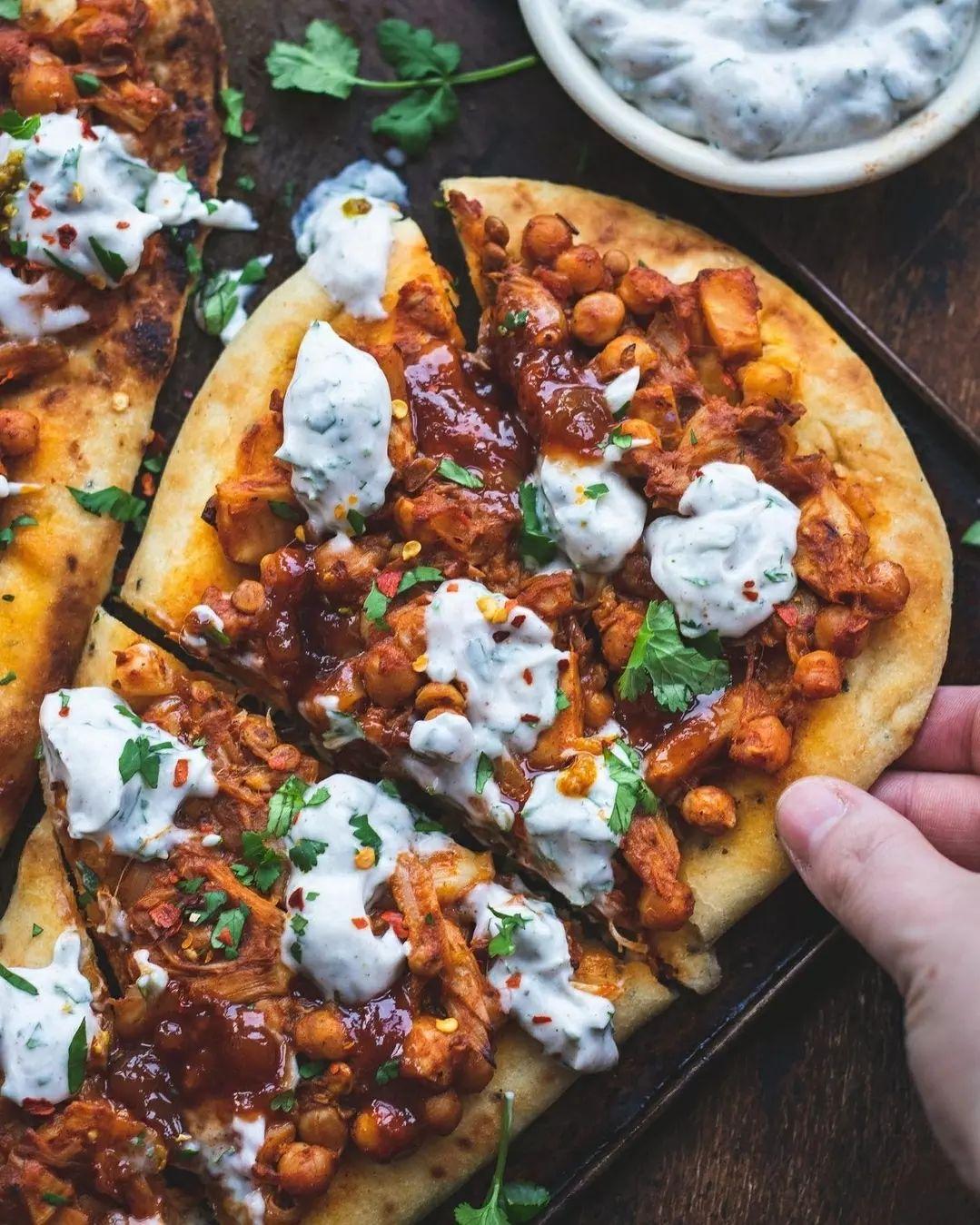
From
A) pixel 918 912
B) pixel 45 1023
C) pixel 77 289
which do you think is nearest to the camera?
pixel 918 912

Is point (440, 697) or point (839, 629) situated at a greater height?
point (839, 629)

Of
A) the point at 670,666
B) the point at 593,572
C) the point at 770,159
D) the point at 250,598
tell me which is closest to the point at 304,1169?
the point at 250,598

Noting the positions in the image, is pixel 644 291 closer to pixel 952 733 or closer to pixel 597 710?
pixel 597 710

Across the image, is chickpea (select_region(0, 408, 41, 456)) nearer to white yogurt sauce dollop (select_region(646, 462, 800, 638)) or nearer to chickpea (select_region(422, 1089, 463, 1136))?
white yogurt sauce dollop (select_region(646, 462, 800, 638))

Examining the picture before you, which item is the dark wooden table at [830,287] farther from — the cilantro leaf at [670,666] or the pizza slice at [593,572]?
the cilantro leaf at [670,666]

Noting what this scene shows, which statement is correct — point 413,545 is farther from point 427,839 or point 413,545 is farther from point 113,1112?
point 113,1112

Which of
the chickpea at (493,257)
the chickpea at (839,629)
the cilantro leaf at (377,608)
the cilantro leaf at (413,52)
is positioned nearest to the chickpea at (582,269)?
the chickpea at (493,257)
